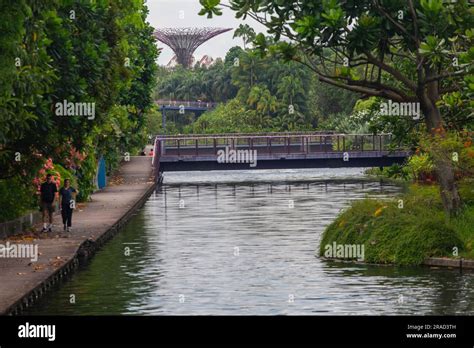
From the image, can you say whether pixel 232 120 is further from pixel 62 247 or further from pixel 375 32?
pixel 375 32

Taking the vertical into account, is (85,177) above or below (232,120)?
below

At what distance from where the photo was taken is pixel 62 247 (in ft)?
131

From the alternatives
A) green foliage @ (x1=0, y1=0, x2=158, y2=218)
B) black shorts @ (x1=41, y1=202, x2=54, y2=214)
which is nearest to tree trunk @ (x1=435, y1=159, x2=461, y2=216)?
green foliage @ (x1=0, y1=0, x2=158, y2=218)

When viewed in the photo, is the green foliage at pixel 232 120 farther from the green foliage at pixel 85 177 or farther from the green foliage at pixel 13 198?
the green foliage at pixel 13 198

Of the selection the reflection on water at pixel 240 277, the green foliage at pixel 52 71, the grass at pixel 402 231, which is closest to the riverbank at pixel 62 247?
the reflection on water at pixel 240 277

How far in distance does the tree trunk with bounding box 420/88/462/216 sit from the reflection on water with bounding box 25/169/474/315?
12.4 ft

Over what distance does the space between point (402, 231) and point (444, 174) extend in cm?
295

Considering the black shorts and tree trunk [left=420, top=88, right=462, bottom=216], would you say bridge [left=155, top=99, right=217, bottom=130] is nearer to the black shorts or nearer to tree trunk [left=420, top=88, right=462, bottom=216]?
the black shorts

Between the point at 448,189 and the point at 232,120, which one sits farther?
the point at 232,120

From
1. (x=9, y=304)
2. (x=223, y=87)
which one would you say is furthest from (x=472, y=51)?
(x=223, y=87)

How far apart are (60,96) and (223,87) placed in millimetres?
154430

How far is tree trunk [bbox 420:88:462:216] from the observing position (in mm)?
38344

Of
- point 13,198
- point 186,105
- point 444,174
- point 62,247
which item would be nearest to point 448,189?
point 444,174

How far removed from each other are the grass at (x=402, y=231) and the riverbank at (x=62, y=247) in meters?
7.32
